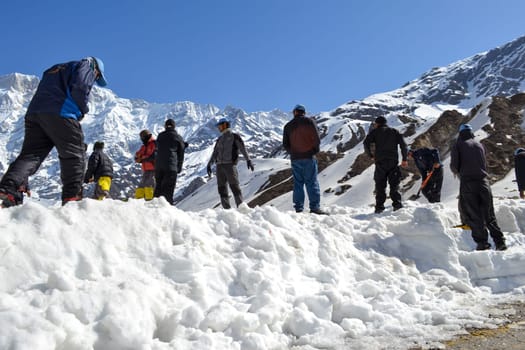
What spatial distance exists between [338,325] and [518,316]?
6.34 feet

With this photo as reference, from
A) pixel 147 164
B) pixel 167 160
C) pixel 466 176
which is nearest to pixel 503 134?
pixel 466 176

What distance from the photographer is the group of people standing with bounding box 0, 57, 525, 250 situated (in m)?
5.38

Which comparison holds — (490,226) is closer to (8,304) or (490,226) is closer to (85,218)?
(85,218)

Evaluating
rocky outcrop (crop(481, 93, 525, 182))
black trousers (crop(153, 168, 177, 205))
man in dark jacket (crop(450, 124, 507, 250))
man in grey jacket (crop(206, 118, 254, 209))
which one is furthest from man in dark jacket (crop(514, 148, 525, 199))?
rocky outcrop (crop(481, 93, 525, 182))

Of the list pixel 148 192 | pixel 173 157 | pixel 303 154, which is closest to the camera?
pixel 173 157

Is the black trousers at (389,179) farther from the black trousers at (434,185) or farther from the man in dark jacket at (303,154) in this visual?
the black trousers at (434,185)

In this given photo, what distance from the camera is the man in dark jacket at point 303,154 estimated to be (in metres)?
8.95

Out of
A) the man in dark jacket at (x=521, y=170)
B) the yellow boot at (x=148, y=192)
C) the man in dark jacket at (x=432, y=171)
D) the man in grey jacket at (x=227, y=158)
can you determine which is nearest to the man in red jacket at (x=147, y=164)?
the yellow boot at (x=148, y=192)

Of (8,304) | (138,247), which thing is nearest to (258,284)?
(138,247)

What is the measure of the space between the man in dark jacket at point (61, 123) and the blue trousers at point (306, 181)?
4568 mm

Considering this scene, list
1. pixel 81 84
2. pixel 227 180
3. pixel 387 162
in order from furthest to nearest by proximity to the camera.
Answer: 1. pixel 227 180
2. pixel 387 162
3. pixel 81 84

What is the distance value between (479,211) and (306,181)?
3.16 meters

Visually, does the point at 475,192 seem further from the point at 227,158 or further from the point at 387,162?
the point at 227,158

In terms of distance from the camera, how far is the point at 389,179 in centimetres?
949
